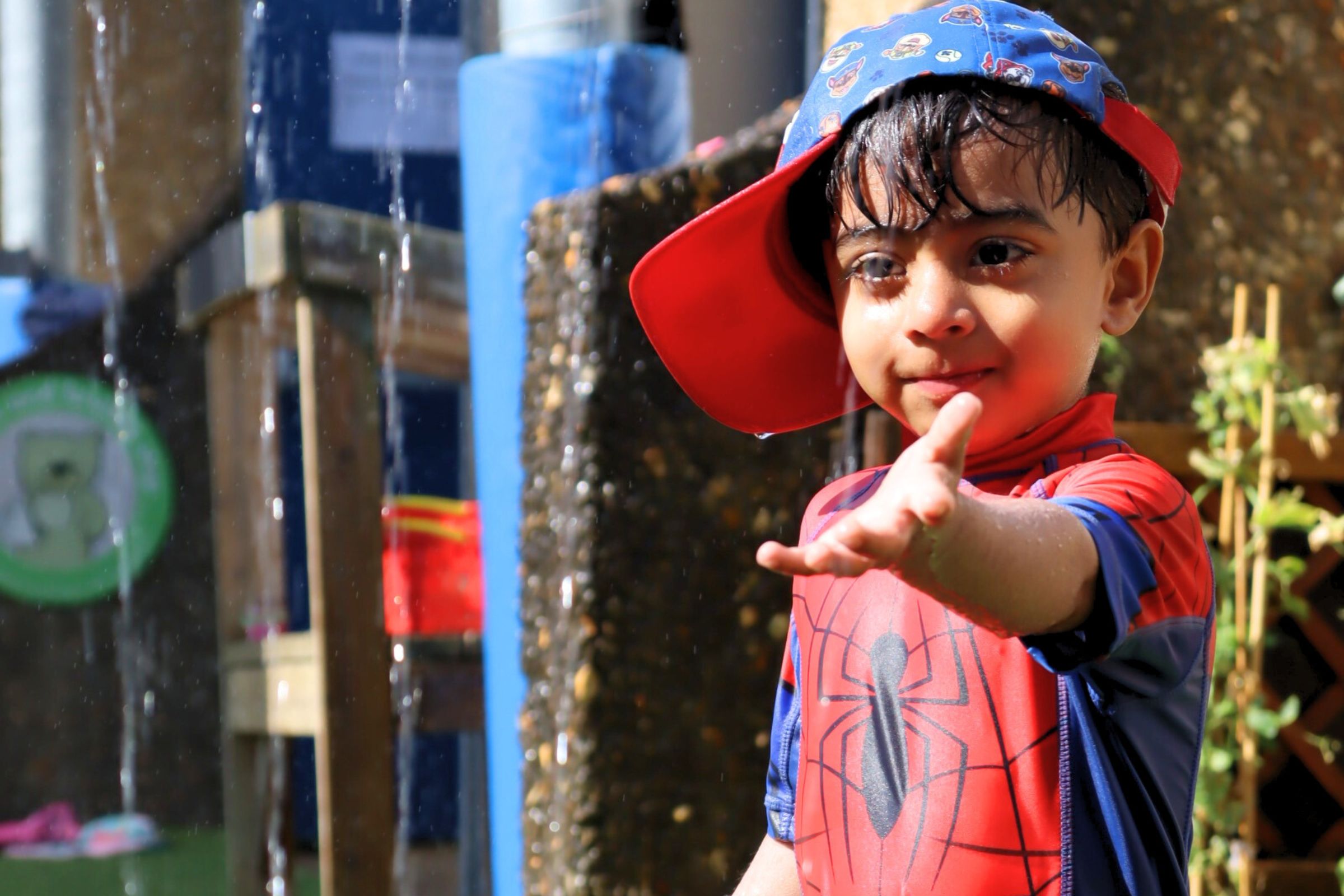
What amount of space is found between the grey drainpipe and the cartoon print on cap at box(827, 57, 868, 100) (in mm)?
5918

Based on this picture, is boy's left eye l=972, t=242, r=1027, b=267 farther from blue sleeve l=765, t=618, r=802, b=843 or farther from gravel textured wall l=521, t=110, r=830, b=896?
gravel textured wall l=521, t=110, r=830, b=896

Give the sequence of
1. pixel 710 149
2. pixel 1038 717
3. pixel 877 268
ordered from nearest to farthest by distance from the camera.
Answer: pixel 1038 717
pixel 877 268
pixel 710 149

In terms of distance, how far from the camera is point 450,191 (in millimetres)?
5719

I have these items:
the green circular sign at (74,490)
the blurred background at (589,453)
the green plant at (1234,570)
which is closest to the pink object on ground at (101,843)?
the blurred background at (589,453)

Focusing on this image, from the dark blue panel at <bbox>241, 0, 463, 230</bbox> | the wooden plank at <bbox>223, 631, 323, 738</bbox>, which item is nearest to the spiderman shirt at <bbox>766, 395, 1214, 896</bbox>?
the wooden plank at <bbox>223, 631, 323, 738</bbox>

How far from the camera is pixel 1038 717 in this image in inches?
41.8

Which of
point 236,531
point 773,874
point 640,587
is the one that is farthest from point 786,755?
point 236,531

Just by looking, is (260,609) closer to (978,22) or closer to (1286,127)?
(1286,127)

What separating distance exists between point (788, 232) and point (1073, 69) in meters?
0.31

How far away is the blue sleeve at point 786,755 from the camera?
132 cm

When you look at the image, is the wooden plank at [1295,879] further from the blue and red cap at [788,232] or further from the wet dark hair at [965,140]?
the wet dark hair at [965,140]

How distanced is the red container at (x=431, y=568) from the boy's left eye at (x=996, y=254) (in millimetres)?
2770

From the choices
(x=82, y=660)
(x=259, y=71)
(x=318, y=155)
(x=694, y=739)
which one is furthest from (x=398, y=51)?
(x=694, y=739)

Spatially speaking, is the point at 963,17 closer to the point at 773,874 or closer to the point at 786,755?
the point at 786,755
